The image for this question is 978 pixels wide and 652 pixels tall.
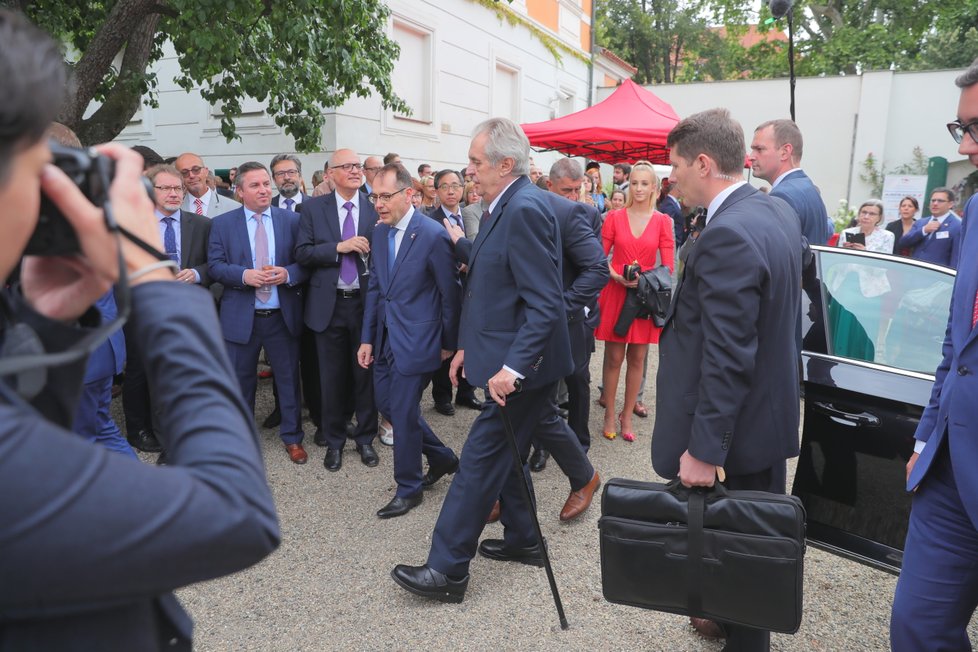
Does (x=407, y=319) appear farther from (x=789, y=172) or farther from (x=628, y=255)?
(x=789, y=172)

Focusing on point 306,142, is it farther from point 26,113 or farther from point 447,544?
point 26,113

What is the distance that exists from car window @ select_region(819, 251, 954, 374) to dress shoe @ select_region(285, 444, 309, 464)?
3.49 m

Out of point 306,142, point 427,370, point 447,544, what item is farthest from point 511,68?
point 447,544

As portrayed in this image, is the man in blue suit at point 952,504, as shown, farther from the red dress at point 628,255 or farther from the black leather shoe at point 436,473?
the red dress at point 628,255

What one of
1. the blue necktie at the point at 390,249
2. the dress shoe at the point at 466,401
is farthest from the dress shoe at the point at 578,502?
the dress shoe at the point at 466,401

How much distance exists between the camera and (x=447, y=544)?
3.15 metres

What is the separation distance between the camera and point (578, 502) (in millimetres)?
4074

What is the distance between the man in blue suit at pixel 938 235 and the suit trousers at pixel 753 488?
6.89 meters

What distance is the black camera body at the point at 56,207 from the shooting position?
85cm

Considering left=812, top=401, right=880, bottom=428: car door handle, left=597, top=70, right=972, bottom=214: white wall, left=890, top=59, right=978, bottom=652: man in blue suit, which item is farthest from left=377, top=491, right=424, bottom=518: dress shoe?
left=597, top=70, right=972, bottom=214: white wall

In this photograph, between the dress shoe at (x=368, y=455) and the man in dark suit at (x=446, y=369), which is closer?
the dress shoe at (x=368, y=455)

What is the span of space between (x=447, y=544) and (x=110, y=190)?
2.57 m

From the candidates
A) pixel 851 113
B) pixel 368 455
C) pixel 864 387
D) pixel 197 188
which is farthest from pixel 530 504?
pixel 851 113

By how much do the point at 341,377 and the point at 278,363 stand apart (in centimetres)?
46
